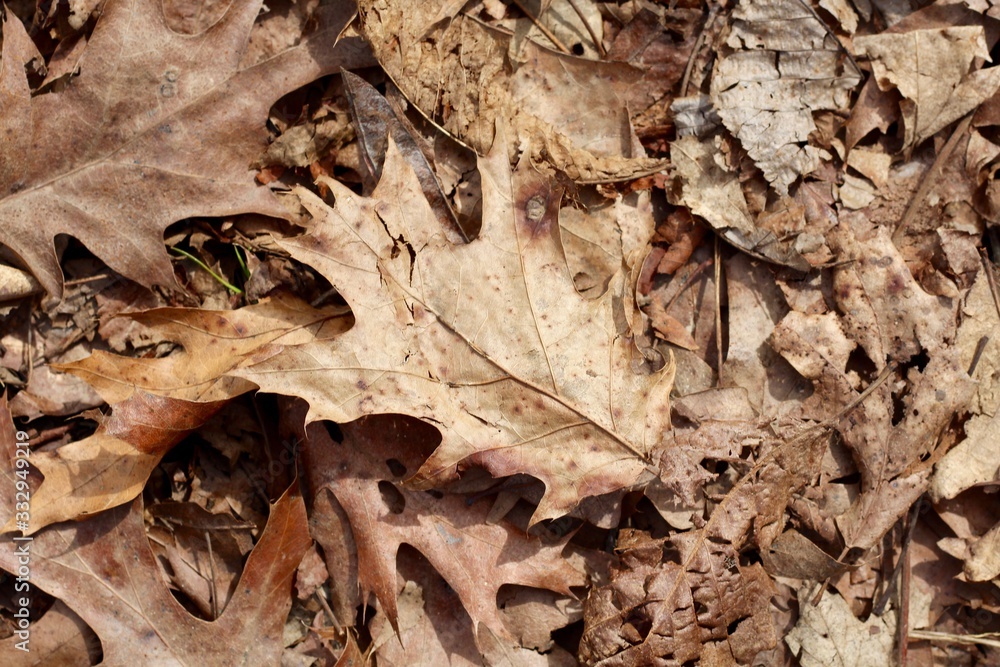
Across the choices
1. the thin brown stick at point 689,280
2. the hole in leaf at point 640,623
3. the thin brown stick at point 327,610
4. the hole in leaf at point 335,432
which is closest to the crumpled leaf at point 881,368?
the thin brown stick at point 689,280

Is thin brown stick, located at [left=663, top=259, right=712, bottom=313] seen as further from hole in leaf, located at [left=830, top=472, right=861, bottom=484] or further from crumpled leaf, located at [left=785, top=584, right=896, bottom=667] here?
crumpled leaf, located at [left=785, top=584, right=896, bottom=667]

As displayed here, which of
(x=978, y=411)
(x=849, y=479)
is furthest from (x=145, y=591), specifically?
(x=978, y=411)

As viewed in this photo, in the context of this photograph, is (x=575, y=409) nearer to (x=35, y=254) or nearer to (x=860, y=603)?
(x=860, y=603)

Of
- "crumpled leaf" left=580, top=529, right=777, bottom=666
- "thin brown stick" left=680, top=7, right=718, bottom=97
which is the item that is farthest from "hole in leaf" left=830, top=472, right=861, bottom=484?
"thin brown stick" left=680, top=7, right=718, bottom=97

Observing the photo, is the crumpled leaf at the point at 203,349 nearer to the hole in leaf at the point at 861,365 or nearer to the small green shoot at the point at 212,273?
the small green shoot at the point at 212,273

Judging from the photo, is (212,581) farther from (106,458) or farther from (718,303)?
(718,303)

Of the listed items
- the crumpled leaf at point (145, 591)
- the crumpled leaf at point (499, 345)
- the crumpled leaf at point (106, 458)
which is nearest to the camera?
the crumpled leaf at point (499, 345)
